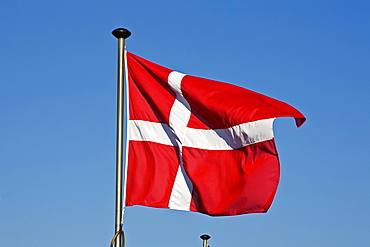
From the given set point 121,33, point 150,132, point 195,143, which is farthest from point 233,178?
point 121,33

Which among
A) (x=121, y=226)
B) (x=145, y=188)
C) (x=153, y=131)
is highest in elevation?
(x=153, y=131)

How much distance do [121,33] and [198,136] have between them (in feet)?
6.88

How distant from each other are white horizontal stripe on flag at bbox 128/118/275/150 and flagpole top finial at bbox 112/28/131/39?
4.58ft

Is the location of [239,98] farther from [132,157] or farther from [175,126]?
[132,157]

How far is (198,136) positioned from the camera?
44.2 feet

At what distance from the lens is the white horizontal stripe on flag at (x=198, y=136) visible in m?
13.2

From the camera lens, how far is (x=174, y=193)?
13297 millimetres

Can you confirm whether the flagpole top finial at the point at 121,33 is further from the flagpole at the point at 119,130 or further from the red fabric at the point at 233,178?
the red fabric at the point at 233,178

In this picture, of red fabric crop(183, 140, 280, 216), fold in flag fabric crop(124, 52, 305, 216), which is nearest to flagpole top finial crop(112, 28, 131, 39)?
fold in flag fabric crop(124, 52, 305, 216)

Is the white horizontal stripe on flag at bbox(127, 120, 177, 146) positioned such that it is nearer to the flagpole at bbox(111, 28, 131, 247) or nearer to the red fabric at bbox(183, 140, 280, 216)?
the red fabric at bbox(183, 140, 280, 216)

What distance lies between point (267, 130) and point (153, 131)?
6.13ft

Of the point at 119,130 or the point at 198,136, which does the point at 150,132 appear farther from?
the point at 119,130

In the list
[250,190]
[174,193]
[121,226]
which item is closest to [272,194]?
[250,190]

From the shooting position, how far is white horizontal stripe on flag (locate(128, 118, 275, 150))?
13203mm
